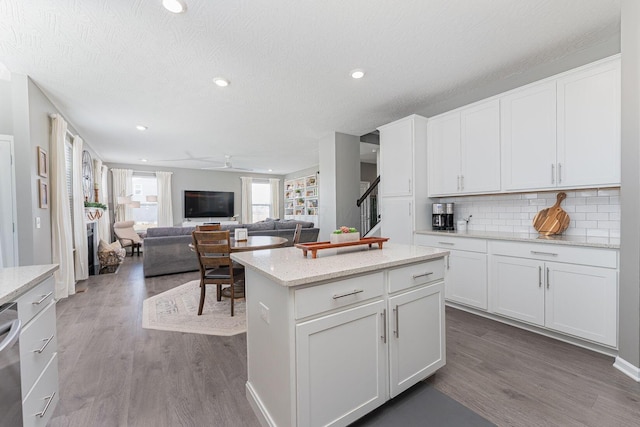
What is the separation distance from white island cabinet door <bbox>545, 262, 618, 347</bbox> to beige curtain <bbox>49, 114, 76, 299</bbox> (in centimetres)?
543

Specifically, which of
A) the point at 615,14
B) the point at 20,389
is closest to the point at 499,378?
the point at 20,389

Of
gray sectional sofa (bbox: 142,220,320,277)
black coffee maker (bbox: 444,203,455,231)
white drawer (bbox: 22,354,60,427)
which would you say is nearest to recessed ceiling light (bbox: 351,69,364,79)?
black coffee maker (bbox: 444,203,455,231)

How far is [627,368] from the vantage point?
189cm

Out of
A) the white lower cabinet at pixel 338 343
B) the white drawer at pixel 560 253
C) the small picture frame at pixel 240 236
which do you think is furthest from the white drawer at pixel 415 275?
the small picture frame at pixel 240 236

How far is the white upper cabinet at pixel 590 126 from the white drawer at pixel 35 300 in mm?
3807

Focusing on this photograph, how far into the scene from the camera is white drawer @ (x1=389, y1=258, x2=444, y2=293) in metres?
1.55

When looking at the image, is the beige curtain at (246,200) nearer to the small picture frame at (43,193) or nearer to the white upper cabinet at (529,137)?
the small picture frame at (43,193)

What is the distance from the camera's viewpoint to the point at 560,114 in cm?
249

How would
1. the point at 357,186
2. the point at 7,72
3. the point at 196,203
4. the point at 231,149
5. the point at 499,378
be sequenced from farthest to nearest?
the point at 196,203 → the point at 231,149 → the point at 357,186 → the point at 7,72 → the point at 499,378

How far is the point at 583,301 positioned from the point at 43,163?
18.7 ft

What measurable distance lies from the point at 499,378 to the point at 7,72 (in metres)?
5.32

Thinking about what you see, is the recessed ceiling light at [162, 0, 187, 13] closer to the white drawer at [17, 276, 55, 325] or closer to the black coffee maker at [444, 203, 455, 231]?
the white drawer at [17, 276, 55, 325]

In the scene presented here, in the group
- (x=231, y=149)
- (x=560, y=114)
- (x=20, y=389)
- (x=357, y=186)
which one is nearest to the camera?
(x=20, y=389)

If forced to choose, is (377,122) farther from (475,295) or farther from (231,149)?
(231,149)
